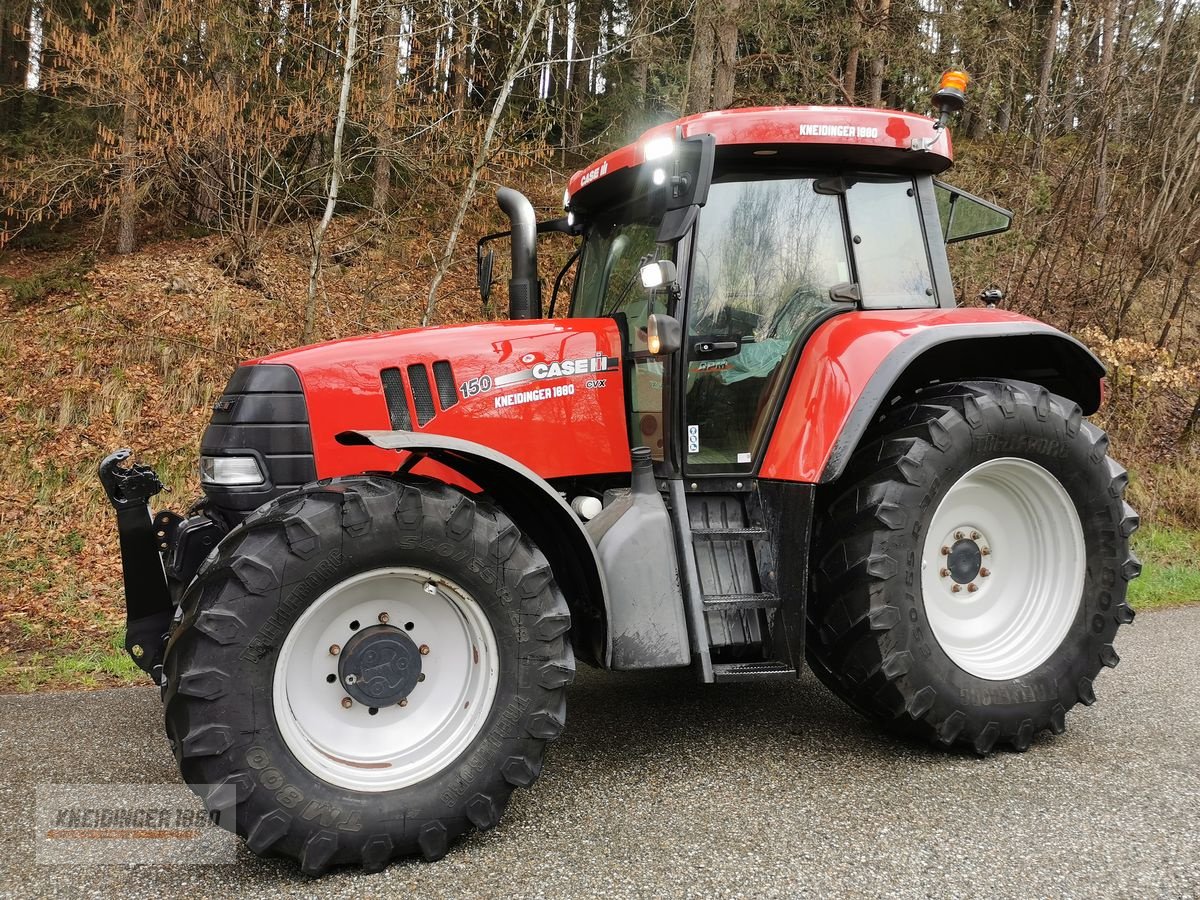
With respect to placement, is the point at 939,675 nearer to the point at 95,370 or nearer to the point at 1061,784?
the point at 1061,784

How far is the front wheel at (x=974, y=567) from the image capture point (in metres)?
3.16

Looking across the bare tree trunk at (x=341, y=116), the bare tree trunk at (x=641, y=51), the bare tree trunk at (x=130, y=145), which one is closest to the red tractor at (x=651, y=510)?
the bare tree trunk at (x=341, y=116)

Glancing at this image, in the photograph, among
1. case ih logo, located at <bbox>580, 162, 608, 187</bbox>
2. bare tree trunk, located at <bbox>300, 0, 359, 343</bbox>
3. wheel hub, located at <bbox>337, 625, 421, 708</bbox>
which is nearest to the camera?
wheel hub, located at <bbox>337, 625, 421, 708</bbox>

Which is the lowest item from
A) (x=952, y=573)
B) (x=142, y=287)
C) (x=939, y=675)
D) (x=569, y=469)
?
(x=939, y=675)

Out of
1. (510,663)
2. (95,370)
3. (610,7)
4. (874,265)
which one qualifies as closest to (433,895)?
(510,663)

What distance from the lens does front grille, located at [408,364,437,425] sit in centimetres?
317

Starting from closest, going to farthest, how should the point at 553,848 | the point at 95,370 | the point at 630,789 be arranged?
the point at 553,848, the point at 630,789, the point at 95,370

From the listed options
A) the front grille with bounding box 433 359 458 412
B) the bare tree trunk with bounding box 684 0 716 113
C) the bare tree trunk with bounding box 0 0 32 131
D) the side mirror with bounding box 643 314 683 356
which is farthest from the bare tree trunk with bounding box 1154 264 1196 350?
the bare tree trunk with bounding box 0 0 32 131

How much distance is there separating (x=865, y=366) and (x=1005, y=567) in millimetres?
1128

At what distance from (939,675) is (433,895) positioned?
6.23ft

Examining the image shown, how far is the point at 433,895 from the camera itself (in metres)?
2.36

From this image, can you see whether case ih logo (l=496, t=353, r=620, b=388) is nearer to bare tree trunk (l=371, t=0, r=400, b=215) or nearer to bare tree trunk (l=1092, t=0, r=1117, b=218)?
bare tree trunk (l=371, t=0, r=400, b=215)

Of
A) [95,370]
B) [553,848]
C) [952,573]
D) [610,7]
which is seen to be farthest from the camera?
[610,7]

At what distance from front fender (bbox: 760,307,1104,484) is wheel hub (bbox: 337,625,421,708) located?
1.49 m
